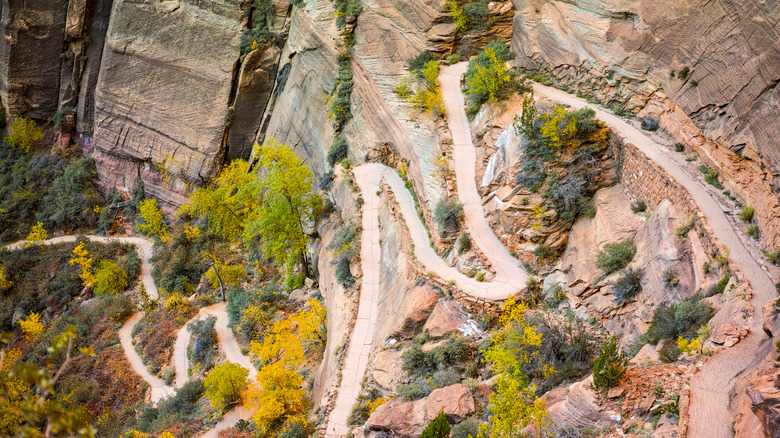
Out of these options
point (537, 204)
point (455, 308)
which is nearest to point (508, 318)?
point (455, 308)

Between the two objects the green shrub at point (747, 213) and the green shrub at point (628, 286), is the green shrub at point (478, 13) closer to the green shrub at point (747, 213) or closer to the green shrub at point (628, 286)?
the green shrub at point (628, 286)

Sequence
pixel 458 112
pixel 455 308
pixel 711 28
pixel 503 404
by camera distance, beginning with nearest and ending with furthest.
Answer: pixel 503 404 → pixel 711 28 → pixel 455 308 → pixel 458 112

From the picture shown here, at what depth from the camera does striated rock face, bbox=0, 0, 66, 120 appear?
39062 millimetres

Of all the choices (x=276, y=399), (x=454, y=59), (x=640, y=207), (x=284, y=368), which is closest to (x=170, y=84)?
(x=454, y=59)

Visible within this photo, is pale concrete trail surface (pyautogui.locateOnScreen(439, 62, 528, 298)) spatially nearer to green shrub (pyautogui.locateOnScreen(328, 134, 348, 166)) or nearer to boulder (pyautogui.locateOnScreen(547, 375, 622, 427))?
boulder (pyautogui.locateOnScreen(547, 375, 622, 427))

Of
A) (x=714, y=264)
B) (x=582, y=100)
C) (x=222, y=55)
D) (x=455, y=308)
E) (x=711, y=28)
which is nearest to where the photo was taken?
(x=714, y=264)

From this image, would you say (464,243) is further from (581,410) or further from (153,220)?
(153,220)

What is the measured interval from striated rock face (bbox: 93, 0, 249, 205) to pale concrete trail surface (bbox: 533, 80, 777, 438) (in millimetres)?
27594

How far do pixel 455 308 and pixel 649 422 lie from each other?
8134 millimetres

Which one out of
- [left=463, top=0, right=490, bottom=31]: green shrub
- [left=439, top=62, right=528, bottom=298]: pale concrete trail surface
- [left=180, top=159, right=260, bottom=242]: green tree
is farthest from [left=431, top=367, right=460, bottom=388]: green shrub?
[left=463, top=0, right=490, bottom=31]: green shrub

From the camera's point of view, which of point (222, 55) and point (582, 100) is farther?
point (222, 55)

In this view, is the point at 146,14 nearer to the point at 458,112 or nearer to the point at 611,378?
the point at 458,112

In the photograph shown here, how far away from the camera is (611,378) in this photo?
11.4 metres

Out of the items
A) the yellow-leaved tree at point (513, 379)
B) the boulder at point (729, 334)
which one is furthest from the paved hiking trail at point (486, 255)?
the yellow-leaved tree at point (513, 379)
